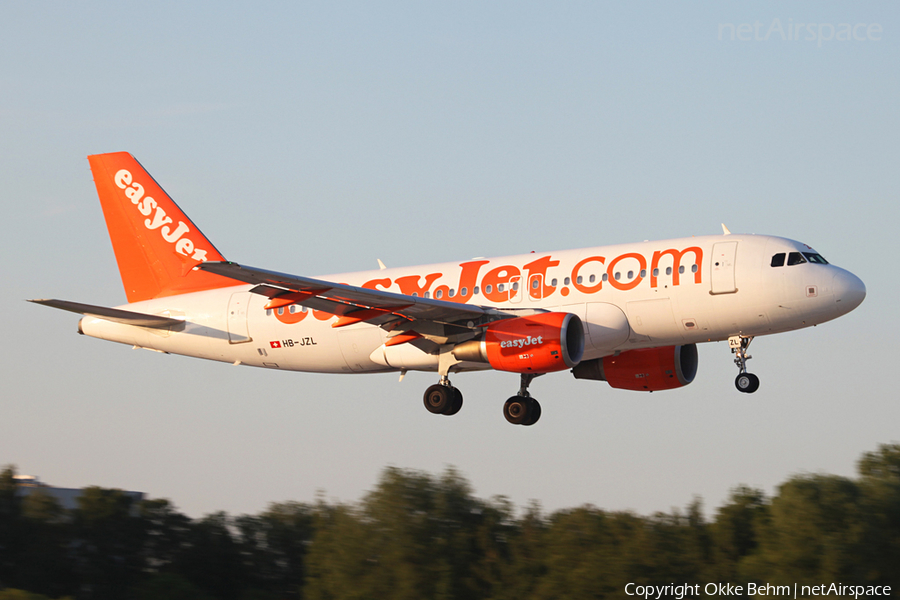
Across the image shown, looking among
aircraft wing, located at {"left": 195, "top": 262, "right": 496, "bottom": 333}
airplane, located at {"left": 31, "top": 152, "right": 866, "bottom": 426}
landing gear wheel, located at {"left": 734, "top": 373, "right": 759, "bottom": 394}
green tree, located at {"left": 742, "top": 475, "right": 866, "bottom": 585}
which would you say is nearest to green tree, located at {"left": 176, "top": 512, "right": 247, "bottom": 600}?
airplane, located at {"left": 31, "top": 152, "right": 866, "bottom": 426}

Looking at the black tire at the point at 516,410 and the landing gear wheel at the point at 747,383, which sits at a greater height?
the landing gear wheel at the point at 747,383

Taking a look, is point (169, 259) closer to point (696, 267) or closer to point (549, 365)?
point (549, 365)

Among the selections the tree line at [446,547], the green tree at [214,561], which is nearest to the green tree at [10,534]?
the tree line at [446,547]

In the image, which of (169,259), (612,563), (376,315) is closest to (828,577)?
Result: (612,563)

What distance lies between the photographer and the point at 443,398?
111 ft

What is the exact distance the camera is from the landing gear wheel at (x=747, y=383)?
31828mm

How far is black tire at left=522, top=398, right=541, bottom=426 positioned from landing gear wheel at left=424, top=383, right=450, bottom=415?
9.89ft

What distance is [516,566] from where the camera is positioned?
5178cm

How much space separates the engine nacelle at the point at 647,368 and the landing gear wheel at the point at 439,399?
5.72 meters

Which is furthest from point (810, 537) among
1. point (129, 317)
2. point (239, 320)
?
point (129, 317)

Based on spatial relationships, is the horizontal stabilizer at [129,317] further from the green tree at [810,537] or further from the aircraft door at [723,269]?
the green tree at [810,537]

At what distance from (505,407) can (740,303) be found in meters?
9.14

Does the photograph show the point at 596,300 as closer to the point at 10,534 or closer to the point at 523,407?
the point at 523,407

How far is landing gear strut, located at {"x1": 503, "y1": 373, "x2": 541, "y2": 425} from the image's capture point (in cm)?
3519
